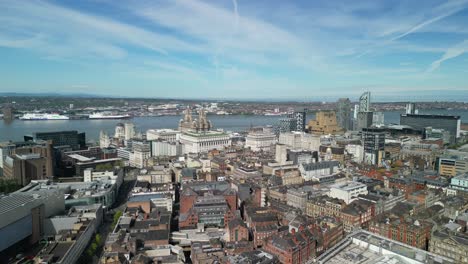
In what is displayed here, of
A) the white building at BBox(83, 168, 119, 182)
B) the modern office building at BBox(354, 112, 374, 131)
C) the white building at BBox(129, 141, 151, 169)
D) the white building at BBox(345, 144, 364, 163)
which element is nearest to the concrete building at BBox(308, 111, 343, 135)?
the modern office building at BBox(354, 112, 374, 131)

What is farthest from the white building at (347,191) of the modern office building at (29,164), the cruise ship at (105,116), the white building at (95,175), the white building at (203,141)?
the cruise ship at (105,116)

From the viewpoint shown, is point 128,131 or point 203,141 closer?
point 203,141

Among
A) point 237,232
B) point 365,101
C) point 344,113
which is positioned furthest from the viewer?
point 344,113

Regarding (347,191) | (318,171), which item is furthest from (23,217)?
(318,171)

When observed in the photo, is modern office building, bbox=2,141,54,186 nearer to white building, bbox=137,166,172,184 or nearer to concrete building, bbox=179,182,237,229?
white building, bbox=137,166,172,184

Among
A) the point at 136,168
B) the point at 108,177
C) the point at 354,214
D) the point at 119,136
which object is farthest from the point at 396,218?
the point at 119,136

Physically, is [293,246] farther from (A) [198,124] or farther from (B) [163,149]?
(A) [198,124]
